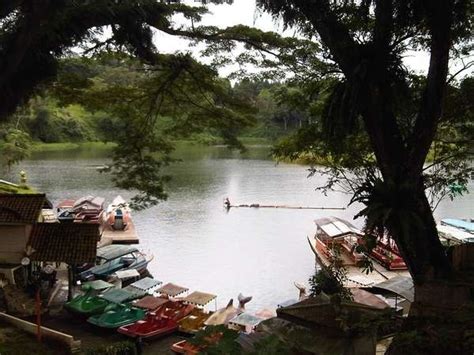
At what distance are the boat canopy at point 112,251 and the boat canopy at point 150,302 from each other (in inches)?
220

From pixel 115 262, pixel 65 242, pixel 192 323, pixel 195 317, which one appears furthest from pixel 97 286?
pixel 192 323

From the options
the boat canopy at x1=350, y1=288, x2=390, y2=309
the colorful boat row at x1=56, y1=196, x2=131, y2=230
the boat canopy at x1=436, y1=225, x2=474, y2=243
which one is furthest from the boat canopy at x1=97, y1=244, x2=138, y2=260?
the boat canopy at x1=436, y1=225, x2=474, y2=243

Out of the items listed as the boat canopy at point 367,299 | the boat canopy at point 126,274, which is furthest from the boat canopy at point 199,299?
the boat canopy at point 126,274

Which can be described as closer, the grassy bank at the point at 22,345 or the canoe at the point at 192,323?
the grassy bank at the point at 22,345

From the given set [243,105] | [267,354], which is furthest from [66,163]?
[267,354]

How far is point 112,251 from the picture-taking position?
2128 cm

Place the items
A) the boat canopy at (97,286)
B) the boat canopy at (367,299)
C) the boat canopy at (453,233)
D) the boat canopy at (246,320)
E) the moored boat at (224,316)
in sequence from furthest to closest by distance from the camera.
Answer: the boat canopy at (453,233)
the boat canopy at (97,286)
the moored boat at (224,316)
the boat canopy at (367,299)
the boat canopy at (246,320)

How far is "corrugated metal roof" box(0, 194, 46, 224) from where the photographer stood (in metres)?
15.1

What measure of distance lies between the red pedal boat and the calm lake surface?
3660 mm

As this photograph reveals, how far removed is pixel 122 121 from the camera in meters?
14.1

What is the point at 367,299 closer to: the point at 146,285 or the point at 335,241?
the point at 146,285

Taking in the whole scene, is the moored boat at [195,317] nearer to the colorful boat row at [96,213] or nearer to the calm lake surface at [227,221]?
the calm lake surface at [227,221]

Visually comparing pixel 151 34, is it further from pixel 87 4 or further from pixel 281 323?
pixel 281 323

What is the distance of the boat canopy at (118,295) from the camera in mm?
15539
